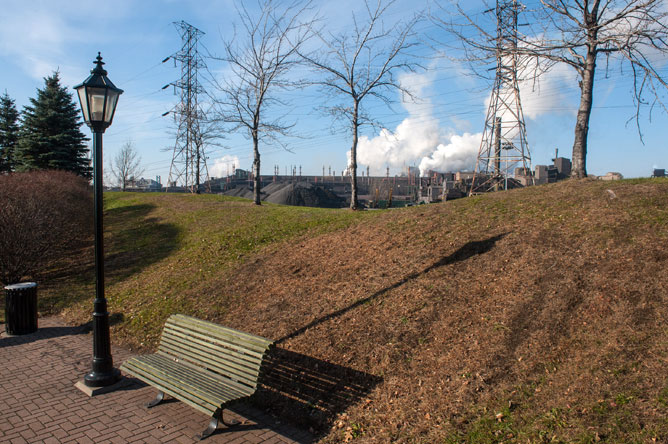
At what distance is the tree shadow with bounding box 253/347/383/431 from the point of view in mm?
4738

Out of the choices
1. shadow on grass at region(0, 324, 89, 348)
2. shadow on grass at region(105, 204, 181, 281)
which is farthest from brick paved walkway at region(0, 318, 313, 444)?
shadow on grass at region(105, 204, 181, 281)

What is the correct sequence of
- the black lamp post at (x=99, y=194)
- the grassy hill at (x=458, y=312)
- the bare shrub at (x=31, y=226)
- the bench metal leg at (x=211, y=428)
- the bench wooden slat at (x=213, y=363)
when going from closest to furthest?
the grassy hill at (x=458, y=312)
the bench metal leg at (x=211, y=428)
the bench wooden slat at (x=213, y=363)
the black lamp post at (x=99, y=194)
the bare shrub at (x=31, y=226)

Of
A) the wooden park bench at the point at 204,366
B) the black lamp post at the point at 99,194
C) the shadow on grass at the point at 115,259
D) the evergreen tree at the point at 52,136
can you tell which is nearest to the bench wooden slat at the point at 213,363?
the wooden park bench at the point at 204,366

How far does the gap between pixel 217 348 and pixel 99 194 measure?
2498mm

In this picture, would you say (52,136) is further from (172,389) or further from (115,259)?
(172,389)

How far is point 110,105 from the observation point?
585cm

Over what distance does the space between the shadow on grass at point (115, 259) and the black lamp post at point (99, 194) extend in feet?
16.8

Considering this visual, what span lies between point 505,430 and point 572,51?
933cm

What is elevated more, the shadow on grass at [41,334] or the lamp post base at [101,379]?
the lamp post base at [101,379]

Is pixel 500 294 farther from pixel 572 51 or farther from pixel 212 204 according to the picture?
pixel 212 204

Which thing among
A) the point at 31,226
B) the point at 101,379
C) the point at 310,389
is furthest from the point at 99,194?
the point at 31,226

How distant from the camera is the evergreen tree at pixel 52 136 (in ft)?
88.3

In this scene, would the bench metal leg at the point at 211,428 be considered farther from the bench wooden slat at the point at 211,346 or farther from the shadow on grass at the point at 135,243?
the shadow on grass at the point at 135,243

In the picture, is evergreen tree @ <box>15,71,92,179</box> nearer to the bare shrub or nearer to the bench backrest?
the bare shrub
